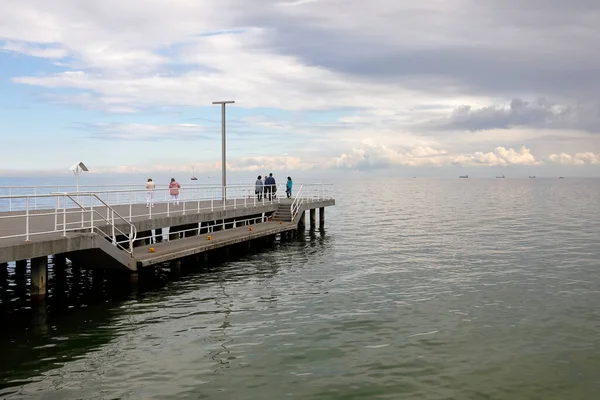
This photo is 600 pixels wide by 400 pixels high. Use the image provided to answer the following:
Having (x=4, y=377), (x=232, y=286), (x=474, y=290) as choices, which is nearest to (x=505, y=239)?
(x=474, y=290)

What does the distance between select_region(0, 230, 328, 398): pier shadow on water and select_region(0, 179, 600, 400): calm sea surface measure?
0.07 meters

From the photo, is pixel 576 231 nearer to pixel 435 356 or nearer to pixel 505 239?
pixel 505 239

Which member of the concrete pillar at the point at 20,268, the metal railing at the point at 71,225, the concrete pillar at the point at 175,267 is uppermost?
the metal railing at the point at 71,225

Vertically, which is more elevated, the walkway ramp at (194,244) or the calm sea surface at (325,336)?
the walkway ramp at (194,244)

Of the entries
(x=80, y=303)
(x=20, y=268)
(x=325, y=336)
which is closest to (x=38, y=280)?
(x=80, y=303)

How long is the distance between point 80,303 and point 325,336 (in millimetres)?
8561

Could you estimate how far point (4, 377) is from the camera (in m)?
10.6

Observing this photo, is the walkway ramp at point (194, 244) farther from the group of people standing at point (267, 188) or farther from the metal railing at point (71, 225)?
the group of people standing at point (267, 188)

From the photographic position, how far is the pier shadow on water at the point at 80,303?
11.8m

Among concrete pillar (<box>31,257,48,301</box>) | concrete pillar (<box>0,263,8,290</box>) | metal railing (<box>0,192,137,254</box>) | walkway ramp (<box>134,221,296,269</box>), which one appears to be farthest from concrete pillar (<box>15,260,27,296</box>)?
walkway ramp (<box>134,221,296,269</box>)

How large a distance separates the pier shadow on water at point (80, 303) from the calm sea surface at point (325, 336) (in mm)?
72

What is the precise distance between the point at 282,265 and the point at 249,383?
45.9ft

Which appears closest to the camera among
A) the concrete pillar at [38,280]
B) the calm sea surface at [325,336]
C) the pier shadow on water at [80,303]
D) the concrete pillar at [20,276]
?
the calm sea surface at [325,336]

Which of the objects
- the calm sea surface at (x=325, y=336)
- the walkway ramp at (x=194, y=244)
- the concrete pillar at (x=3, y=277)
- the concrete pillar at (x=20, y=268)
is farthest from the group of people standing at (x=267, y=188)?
the concrete pillar at (x=3, y=277)
